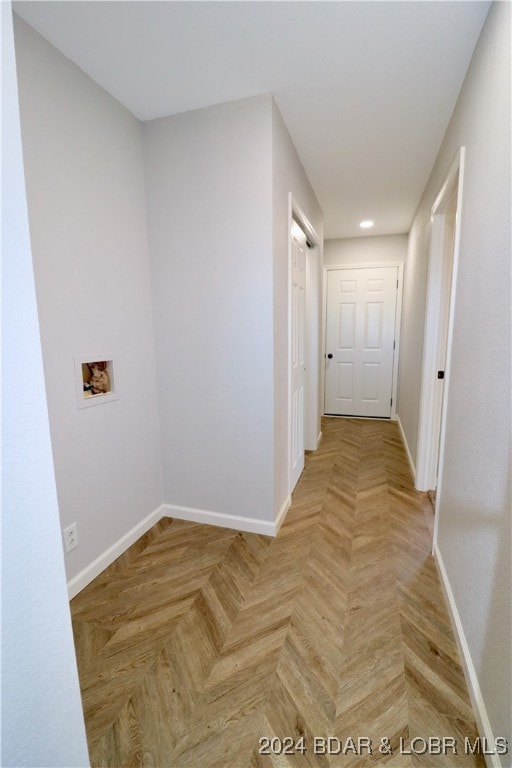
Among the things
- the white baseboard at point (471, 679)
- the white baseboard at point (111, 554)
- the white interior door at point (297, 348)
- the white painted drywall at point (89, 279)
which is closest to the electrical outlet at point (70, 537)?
the white painted drywall at point (89, 279)

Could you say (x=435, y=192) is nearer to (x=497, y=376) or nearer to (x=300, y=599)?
(x=497, y=376)

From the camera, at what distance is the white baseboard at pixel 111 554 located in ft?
5.30

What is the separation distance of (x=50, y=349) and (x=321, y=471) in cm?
232

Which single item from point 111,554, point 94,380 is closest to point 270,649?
point 111,554

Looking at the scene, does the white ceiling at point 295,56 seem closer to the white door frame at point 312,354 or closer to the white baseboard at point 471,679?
the white door frame at point 312,354

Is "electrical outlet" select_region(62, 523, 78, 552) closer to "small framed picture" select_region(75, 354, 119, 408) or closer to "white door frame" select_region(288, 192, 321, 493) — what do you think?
"small framed picture" select_region(75, 354, 119, 408)

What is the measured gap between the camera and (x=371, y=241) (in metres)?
4.39

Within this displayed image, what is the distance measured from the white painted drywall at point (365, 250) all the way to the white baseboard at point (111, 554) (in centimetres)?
386

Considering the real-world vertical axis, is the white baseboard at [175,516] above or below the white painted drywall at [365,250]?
below

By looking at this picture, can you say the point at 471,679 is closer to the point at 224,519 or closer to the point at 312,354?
the point at 224,519

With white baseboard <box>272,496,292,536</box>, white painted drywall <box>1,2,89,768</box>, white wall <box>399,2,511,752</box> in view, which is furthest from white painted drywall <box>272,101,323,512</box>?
white painted drywall <box>1,2,89,768</box>

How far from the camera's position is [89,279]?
5.34ft

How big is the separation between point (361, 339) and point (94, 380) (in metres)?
3.73

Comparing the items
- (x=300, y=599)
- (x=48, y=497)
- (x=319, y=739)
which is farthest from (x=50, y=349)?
(x=319, y=739)
